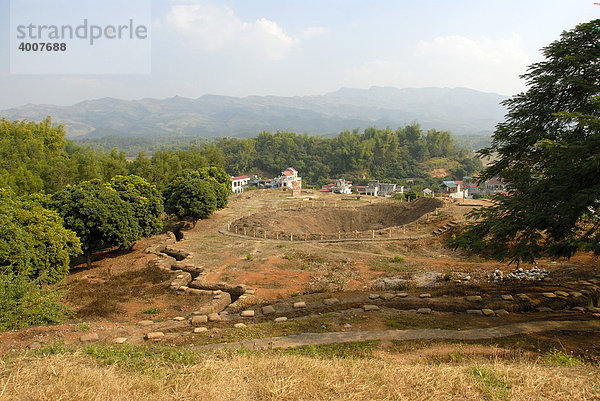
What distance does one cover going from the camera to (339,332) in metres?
11.5

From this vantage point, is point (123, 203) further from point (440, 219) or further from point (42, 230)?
point (440, 219)

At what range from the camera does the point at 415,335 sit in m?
10.9

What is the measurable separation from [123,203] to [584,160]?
2652cm

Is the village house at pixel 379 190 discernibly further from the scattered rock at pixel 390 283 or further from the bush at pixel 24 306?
the bush at pixel 24 306

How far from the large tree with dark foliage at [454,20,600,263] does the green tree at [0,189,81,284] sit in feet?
63.6

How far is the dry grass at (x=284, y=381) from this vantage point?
6438mm

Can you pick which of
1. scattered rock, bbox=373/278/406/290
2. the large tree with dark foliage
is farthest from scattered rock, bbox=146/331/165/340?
the large tree with dark foliage

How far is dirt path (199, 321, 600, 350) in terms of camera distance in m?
10.7

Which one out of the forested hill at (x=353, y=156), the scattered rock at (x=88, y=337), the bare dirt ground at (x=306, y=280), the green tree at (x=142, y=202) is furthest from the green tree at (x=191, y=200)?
the forested hill at (x=353, y=156)

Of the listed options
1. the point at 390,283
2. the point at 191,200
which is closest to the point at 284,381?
the point at 390,283

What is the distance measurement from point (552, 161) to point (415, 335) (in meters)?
7.86

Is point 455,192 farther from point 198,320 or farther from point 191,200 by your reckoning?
point 198,320

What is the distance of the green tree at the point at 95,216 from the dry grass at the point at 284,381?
1725 centimetres

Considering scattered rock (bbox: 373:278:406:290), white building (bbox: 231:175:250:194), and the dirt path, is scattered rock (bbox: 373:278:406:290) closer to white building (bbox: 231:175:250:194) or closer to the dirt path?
the dirt path
